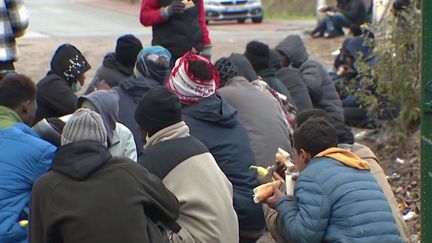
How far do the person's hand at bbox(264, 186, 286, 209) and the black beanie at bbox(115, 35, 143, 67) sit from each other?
3.20 metres

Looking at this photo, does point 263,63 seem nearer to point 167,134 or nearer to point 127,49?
point 127,49

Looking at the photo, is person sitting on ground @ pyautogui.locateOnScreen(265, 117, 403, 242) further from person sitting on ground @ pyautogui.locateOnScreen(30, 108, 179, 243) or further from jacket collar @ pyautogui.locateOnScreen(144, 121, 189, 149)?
person sitting on ground @ pyautogui.locateOnScreen(30, 108, 179, 243)

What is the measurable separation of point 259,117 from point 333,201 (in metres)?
2.11

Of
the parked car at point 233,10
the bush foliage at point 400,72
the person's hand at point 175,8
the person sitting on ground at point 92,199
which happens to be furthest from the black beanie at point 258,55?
the parked car at point 233,10

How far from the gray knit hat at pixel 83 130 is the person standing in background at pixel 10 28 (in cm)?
243

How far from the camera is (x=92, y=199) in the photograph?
13.8 ft

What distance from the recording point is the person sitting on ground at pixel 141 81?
7211 mm

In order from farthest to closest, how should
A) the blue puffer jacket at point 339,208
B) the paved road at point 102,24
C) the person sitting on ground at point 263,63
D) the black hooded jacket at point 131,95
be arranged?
the paved road at point 102,24 → the person sitting on ground at point 263,63 → the black hooded jacket at point 131,95 → the blue puffer jacket at point 339,208

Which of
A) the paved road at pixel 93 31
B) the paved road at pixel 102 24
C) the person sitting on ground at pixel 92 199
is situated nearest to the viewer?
the person sitting on ground at pixel 92 199

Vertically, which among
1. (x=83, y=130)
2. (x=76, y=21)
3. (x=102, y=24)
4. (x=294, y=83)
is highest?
(x=83, y=130)

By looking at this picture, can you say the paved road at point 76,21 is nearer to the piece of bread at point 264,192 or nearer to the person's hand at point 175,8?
the person's hand at point 175,8

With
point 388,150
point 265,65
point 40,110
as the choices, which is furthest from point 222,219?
point 388,150

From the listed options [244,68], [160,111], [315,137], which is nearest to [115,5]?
[244,68]

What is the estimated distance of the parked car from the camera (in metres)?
28.7
